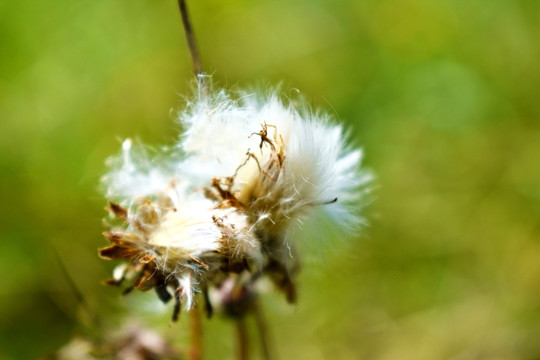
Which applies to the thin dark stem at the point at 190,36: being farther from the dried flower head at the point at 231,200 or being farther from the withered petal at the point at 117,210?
the withered petal at the point at 117,210

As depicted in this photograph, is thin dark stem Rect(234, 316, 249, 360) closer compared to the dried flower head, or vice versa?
the dried flower head

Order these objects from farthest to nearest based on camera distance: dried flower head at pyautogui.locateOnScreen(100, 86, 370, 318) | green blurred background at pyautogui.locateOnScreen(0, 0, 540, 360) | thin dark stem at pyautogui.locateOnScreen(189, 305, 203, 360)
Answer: green blurred background at pyautogui.locateOnScreen(0, 0, 540, 360)
thin dark stem at pyautogui.locateOnScreen(189, 305, 203, 360)
dried flower head at pyautogui.locateOnScreen(100, 86, 370, 318)

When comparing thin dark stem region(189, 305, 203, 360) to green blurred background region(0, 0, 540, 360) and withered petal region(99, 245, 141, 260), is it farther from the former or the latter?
green blurred background region(0, 0, 540, 360)

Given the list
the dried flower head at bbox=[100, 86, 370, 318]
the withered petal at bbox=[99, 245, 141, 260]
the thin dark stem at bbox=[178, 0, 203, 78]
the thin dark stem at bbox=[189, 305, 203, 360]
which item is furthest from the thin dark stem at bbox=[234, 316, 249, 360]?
the thin dark stem at bbox=[178, 0, 203, 78]

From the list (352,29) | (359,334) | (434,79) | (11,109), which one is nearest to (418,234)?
(359,334)

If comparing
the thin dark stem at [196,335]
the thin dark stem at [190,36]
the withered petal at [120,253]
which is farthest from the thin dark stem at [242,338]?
the thin dark stem at [190,36]

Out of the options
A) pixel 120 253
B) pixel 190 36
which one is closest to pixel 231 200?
pixel 120 253

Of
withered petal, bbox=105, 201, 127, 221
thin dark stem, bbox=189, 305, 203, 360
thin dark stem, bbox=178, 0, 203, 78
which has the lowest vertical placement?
thin dark stem, bbox=189, 305, 203, 360

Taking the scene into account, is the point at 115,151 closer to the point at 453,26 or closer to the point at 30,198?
the point at 30,198
